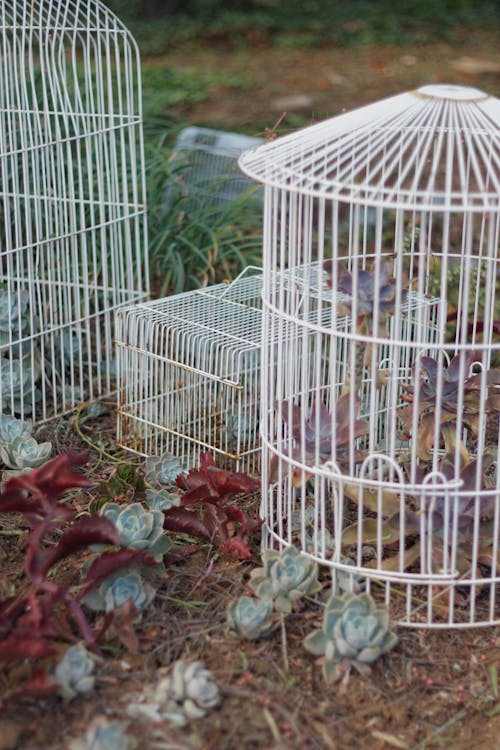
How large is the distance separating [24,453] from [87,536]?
0.88 meters

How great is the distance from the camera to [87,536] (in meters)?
2.69

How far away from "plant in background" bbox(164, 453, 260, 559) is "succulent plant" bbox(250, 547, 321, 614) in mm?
223

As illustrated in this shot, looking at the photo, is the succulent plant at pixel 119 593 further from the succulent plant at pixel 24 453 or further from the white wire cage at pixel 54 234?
the white wire cage at pixel 54 234

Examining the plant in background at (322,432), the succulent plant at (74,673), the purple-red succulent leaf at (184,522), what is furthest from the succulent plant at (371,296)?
the succulent plant at (74,673)

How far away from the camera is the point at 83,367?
446cm

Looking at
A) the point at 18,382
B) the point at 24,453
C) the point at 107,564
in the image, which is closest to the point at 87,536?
the point at 107,564

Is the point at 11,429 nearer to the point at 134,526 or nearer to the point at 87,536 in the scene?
the point at 134,526

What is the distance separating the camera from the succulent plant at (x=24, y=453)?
3.46 metres

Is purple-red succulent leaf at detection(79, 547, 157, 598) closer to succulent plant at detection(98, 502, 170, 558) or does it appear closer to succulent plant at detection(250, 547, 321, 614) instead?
succulent plant at detection(98, 502, 170, 558)

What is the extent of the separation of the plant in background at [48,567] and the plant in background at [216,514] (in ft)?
1.07

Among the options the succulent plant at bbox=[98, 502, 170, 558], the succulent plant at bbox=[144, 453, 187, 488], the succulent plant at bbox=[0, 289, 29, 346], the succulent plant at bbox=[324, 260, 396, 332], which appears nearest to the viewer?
the succulent plant at bbox=[324, 260, 396, 332]

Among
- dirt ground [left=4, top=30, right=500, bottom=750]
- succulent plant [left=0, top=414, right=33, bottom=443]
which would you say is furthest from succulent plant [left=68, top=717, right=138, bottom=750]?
succulent plant [left=0, top=414, right=33, bottom=443]

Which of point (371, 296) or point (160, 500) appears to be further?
point (160, 500)

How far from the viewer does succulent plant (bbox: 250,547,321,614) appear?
2.85 metres
